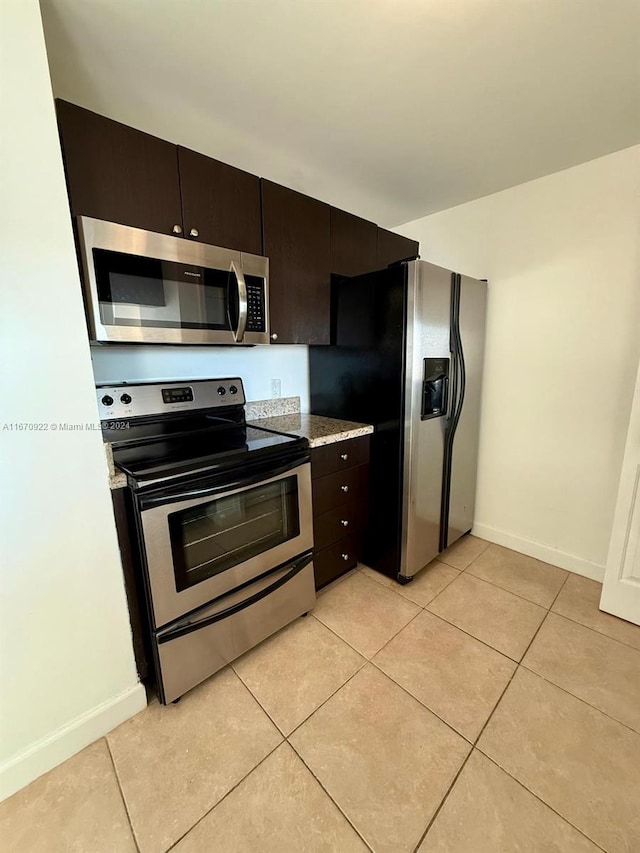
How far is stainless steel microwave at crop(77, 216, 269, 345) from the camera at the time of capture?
1.26m

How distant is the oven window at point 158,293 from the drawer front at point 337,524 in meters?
1.10

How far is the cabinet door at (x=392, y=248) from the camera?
2.32 m

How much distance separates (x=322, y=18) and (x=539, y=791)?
253 cm

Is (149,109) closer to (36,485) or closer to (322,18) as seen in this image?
(322,18)

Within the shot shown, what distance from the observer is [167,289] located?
1.43 m

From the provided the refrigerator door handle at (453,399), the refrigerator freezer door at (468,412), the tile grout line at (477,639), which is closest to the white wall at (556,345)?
the refrigerator freezer door at (468,412)

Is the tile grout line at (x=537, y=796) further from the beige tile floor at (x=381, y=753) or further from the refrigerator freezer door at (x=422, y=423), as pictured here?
the refrigerator freezer door at (x=422, y=423)

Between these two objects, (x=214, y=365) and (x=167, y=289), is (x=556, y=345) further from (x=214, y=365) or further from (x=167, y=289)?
(x=167, y=289)

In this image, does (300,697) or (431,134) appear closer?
(300,697)

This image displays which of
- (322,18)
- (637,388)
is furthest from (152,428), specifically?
(637,388)

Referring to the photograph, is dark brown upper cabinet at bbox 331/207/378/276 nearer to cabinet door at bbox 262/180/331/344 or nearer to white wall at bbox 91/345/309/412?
cabinet door at bbox 262/180/331/344

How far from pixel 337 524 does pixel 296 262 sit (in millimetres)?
1440

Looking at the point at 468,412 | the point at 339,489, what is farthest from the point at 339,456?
the point at 468,412

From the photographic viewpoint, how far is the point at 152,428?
1.64 m
